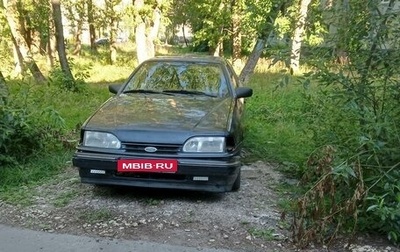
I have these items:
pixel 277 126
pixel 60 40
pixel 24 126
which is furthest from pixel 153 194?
pixel 60 40

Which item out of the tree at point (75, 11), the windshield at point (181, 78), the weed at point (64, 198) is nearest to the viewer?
the weed at point (64, 198)

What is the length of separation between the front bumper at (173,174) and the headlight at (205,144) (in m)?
0.10

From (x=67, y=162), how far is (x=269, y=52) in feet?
10.3

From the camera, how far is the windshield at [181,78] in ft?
17.6

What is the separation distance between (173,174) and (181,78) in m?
1.75

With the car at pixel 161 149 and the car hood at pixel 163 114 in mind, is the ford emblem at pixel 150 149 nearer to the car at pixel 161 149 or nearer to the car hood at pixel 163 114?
the car at pixel 161 149

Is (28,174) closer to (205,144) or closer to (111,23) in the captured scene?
(205,144)

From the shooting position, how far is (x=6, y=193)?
468cm

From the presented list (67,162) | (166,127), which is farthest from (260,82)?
(166,127)

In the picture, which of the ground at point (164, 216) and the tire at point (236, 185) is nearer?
the ground at point (164, 216)

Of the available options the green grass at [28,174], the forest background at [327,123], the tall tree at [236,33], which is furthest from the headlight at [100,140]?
the tall tree at [236,33]

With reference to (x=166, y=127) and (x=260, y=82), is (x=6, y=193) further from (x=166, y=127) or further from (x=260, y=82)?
(x=260, y=82)

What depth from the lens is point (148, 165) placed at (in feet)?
13.4

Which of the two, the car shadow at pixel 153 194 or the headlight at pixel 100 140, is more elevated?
the headlight at pixel 100 140
